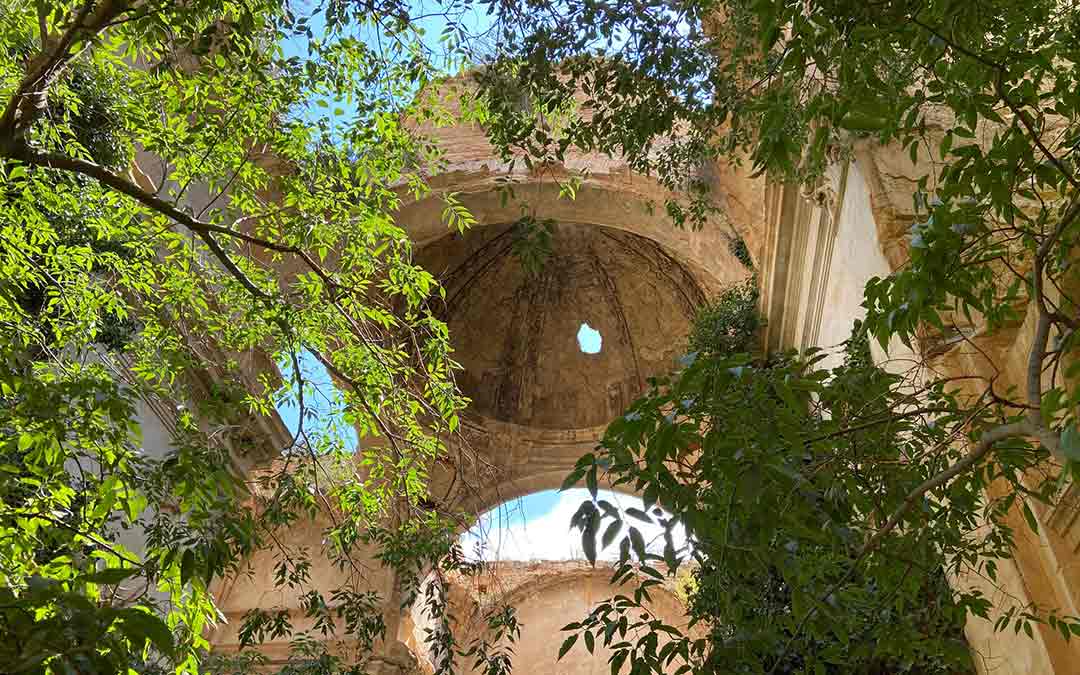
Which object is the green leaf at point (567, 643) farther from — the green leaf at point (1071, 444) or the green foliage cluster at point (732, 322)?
the green foliage cluster at point (732, 322)

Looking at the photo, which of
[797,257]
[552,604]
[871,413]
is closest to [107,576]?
[871,413]

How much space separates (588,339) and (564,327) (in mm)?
455

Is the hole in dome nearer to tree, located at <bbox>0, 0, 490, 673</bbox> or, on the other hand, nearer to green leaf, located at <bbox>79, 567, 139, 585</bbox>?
tree, located at <bbox>0, 0, 490, 673</bbox>

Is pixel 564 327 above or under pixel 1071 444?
above

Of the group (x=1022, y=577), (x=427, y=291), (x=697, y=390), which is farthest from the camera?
(x=427, y=291)

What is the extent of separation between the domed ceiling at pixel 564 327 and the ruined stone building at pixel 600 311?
0.02 m

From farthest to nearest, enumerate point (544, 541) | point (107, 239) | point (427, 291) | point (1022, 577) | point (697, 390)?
point (544, 541) → point (427, 291) → point (107, 239) → point (1022, 577) → point (697, 390)

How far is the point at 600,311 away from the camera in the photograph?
1355cm

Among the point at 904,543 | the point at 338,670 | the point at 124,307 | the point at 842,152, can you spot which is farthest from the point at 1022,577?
the point at 124,307

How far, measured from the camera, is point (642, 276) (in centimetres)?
1302

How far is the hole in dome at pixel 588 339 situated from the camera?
13703 millimetres

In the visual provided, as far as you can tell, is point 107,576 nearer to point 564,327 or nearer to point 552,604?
point 564,327

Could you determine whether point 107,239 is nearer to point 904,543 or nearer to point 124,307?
point 124,307

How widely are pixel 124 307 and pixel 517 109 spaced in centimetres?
243
